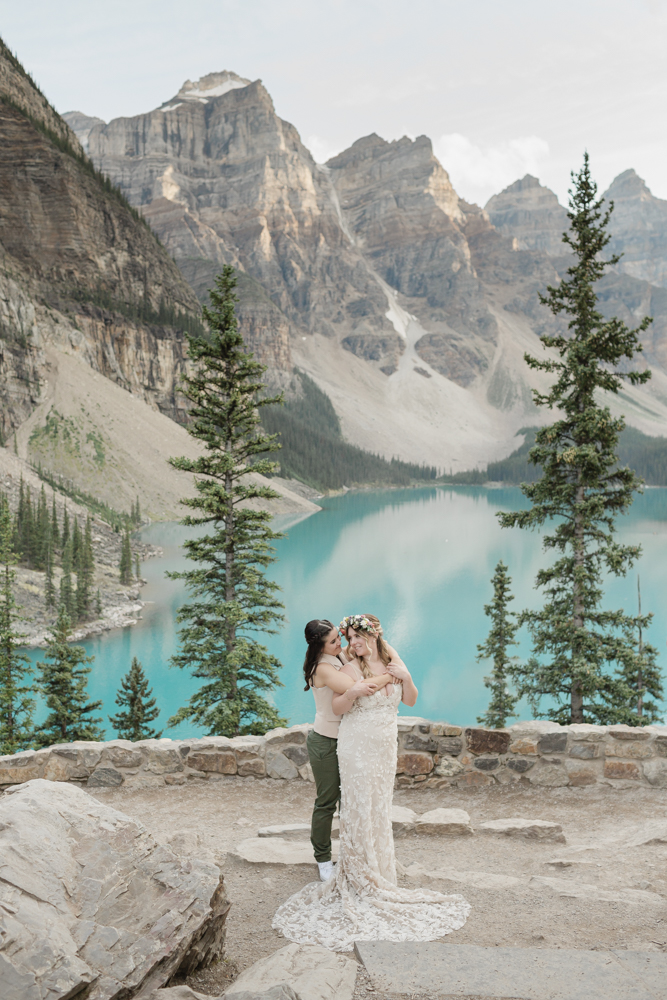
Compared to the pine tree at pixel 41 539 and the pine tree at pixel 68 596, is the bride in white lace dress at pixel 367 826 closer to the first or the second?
the pine tree at pixel 68 596

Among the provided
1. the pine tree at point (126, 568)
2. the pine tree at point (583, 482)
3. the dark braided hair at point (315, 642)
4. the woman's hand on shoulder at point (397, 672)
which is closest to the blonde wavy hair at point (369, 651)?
the woman's hand on shoulder at point (397, 672)

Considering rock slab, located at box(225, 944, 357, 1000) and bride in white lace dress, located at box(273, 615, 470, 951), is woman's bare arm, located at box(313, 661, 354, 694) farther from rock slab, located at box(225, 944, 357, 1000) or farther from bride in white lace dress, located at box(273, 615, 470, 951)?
rock slab, located at box(225, 944, 357, 1000)

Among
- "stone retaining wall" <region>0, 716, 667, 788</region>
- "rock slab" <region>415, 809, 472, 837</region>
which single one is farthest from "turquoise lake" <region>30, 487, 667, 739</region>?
"rock slab" <region>415, 809, 472, 837</region>

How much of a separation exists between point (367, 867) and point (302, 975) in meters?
1.74

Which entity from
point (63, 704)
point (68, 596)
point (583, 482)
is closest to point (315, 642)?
point (583, 482)

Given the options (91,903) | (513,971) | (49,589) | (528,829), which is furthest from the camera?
(49,589)

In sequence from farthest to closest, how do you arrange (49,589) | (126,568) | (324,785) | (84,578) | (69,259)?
(69,259) → (126,568) → (84,578) → (49,589) → (324,785)

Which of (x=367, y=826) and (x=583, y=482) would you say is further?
(x=583, y=482)

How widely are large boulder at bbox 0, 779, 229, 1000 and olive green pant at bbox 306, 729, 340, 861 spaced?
5.35 ft

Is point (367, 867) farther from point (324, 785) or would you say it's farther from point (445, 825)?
point (445, 825)

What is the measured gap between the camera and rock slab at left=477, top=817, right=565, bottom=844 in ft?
25.3

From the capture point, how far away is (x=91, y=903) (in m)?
4.32

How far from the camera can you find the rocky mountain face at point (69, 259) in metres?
118

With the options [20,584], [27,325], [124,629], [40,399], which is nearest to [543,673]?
[124,629]
